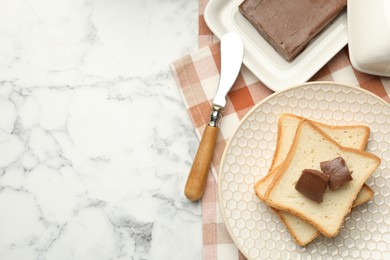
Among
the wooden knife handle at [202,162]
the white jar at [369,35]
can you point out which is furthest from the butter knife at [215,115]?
the white jar at [369,35]

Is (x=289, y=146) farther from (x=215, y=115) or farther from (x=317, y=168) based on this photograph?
(x=215, y=115)

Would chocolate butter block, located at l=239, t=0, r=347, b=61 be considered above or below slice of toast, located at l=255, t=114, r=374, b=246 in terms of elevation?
above

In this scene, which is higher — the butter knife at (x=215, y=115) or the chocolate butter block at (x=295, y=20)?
the chocolate butter block at (x=295, y=20)

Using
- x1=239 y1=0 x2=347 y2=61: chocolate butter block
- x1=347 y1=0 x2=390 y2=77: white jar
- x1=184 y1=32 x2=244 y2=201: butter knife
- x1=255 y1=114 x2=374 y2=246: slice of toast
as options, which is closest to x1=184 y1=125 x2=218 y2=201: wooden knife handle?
x1=184 y1=32 x2=244 y2=201: butter knife

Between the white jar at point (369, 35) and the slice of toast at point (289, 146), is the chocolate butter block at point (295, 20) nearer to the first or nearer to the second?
the white jar at point (369, 35)

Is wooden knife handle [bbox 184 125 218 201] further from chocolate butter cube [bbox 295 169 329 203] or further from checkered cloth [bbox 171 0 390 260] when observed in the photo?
chocolate butter cube [bbox 295 169 329 203]

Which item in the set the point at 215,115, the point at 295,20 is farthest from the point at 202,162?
the point at 295,20
